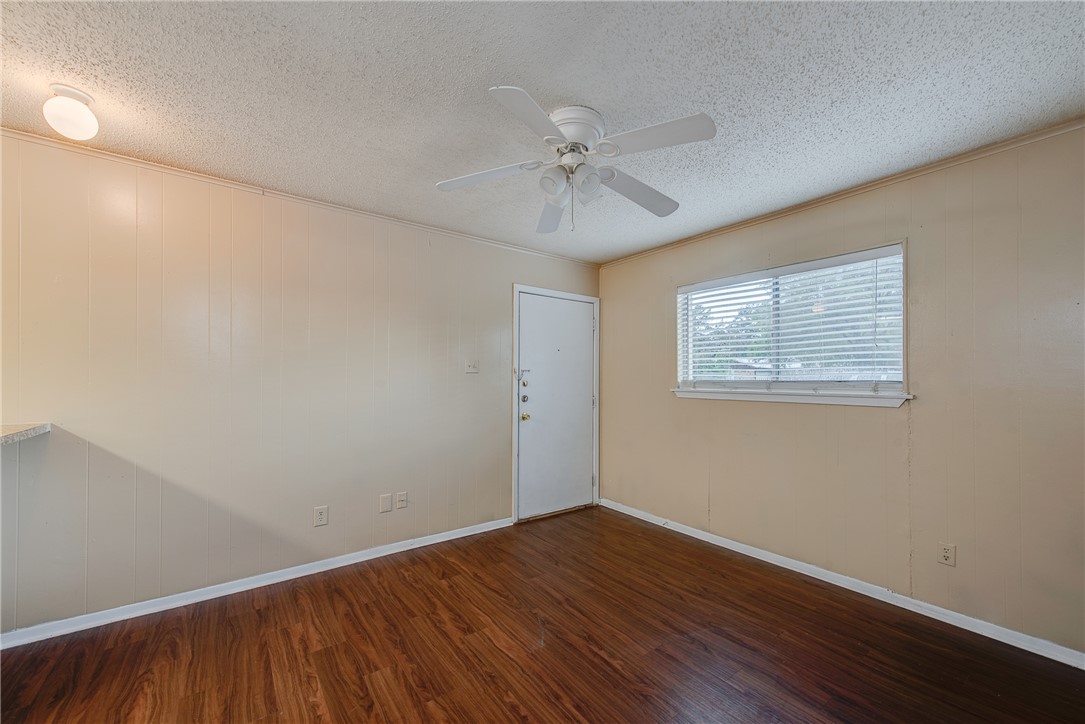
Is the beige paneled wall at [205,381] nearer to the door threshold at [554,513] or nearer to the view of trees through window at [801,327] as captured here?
the door threshold at [554,513]

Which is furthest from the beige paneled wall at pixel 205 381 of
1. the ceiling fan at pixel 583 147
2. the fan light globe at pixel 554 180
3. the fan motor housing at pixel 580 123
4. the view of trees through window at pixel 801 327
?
the view of trees through window at pixel 801 327

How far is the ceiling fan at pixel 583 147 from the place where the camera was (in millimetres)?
1438

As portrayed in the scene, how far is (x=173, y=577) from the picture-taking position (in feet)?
7.66

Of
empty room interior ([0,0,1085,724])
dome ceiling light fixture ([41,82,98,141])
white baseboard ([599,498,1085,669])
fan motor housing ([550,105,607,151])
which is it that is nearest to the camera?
empty room interior ([0,0,1085,724])

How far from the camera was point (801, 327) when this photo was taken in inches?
111

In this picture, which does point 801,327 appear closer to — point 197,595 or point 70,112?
point 70,112

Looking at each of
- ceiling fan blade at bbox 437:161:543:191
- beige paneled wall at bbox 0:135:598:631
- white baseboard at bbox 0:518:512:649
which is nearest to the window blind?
beige paneled wall at bbox 0:135:598:631

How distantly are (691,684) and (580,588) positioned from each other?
88 centimetres

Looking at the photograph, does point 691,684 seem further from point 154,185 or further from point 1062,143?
point 154,185

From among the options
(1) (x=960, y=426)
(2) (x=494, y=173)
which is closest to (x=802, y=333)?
(1) (x=960, y=426)

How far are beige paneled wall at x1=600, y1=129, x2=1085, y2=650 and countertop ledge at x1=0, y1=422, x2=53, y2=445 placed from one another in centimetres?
380

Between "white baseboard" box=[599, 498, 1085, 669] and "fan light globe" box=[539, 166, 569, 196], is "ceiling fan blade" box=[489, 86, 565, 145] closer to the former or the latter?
"fan light globe" box=[539, 166, 569, 196]

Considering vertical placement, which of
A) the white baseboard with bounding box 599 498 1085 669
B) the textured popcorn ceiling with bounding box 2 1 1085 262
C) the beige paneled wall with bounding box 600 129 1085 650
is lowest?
the white baseboard with bounding box 599 498 1085 669

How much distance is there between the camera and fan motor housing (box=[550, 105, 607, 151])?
5.81ft
